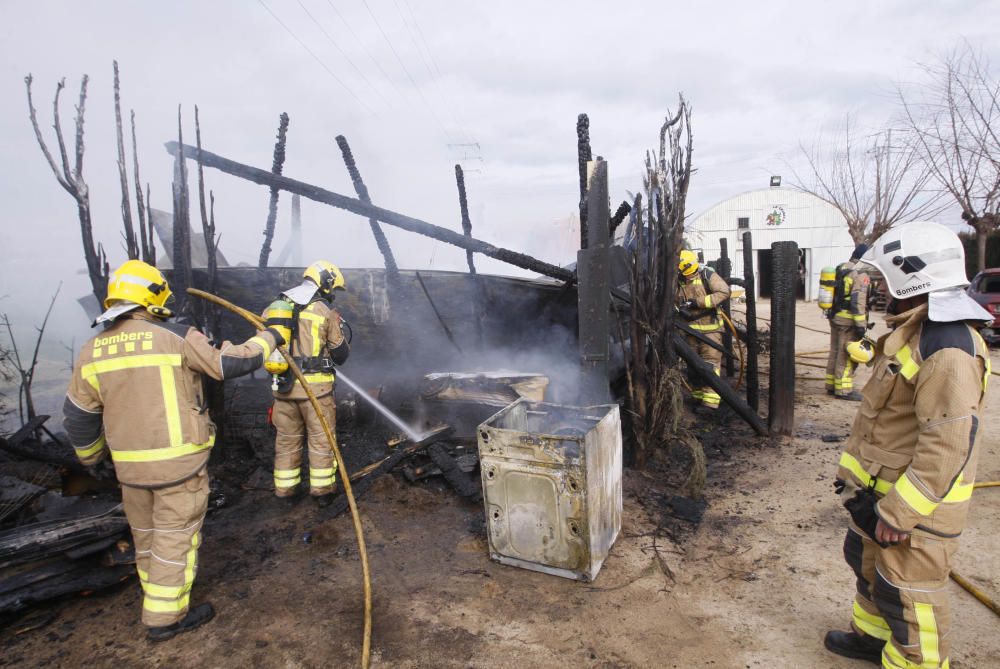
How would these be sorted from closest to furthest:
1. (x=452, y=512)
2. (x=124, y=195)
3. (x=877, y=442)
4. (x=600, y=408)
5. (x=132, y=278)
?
(x=877, y=442) → (x=132, y=278) → (x=600, y=408) → (x=452, y=512) → (x=124, y=195)

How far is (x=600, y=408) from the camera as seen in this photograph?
3635 millimetres

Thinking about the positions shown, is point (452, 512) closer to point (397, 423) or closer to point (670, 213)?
point (397, 423)

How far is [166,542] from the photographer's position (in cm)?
292

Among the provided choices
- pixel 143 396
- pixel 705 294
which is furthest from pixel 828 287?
pixel 143 396

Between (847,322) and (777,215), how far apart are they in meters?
19.5

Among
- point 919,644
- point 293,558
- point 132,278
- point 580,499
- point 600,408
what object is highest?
point 132,278

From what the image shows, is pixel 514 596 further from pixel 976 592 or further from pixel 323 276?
pixel 323 276

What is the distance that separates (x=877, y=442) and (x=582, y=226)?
11.8 feet

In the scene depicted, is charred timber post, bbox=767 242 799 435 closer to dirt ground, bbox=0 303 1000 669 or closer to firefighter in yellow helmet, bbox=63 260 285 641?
dirt ground, bbox=0 303 1000 669

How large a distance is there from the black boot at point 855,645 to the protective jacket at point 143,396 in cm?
354

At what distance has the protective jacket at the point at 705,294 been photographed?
6.68m

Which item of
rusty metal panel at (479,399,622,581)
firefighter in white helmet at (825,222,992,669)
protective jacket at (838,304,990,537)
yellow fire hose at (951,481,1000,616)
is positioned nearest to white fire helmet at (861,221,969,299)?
firefighter in white helmet at (825,222,992,669)

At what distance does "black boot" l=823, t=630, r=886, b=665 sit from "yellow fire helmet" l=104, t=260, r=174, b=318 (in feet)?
13.3

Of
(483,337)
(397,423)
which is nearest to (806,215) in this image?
(483,337)
